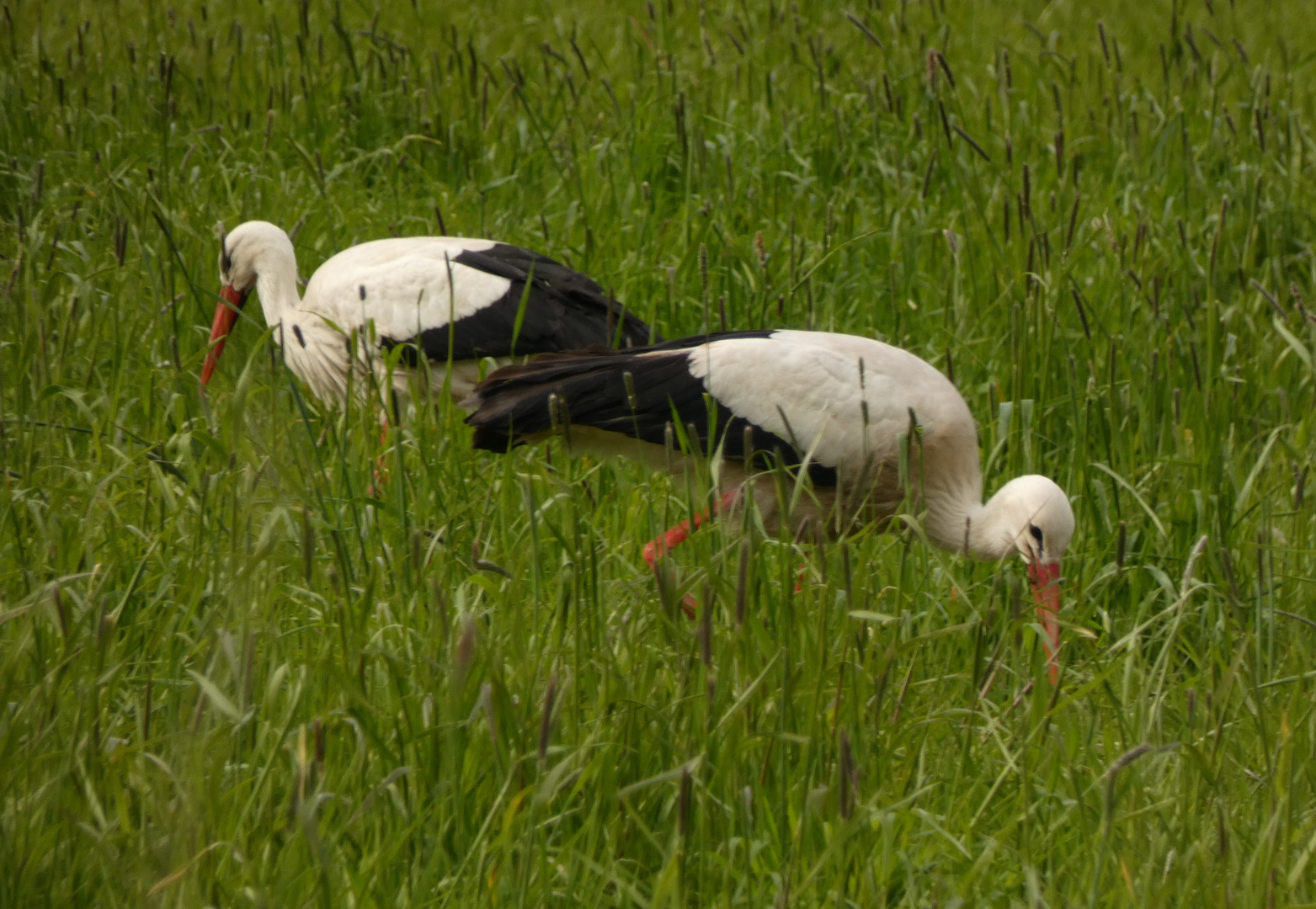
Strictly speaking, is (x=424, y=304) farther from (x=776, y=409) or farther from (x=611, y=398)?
(x=776, y=409)

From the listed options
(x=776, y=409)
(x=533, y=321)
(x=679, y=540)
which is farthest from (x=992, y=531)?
(x=533, y=321)

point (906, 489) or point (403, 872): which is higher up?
point (906, 489)

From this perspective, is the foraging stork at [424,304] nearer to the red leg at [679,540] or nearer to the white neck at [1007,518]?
the red leg at [679,540]

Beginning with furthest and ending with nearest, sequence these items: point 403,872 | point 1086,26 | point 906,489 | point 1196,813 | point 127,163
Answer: point 1086,26 → point 127,163 → point 906,489 → point 1196,813 → point 403,872

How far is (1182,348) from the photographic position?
171 inches

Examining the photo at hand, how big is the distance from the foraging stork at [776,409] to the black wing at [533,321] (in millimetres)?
490

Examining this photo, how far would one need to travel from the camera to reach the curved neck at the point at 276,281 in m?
4.58

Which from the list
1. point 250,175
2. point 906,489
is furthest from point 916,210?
point 906,489

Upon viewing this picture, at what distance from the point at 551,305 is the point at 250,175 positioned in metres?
1.56

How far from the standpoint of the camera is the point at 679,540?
328 centimetres

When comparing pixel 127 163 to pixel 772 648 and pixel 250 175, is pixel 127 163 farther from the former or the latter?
pixel 772 648

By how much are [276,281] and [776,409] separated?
72.4 inches

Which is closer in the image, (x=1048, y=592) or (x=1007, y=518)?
(x=1048, y=592)

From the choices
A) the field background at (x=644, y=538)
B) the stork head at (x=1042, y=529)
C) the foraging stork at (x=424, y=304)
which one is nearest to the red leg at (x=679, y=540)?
the field background at (x=644, y=538)
